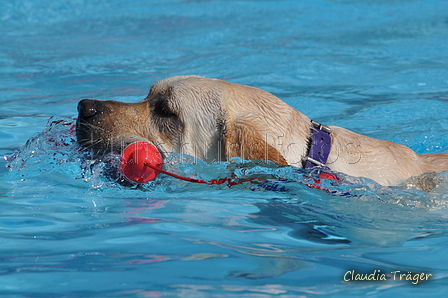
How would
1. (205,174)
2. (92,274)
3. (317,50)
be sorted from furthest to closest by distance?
(317,50) → (205,174) → (92,274)

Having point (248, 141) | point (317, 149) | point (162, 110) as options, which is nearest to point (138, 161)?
point (162, 110)

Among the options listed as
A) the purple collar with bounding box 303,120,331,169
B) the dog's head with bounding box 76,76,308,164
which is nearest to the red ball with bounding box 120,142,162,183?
the dog's head with bounding box 76,76,308,164

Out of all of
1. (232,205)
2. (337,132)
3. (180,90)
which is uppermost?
(180,90)

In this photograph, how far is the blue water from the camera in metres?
2.74

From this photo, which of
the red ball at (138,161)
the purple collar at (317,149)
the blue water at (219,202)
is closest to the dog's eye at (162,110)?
the red ball at (138,161)

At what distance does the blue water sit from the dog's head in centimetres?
19

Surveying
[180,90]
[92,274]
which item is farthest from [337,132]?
[92,274]

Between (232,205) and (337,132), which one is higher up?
(337,132)

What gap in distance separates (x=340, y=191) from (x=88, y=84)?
19.0ft

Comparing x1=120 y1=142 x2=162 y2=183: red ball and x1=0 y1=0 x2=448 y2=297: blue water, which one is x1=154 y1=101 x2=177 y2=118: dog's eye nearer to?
x1=120 y1=142 x2=162 y2=183: red ball

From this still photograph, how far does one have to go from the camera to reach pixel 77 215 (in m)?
3.63

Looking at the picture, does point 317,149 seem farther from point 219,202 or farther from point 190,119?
point 190,119

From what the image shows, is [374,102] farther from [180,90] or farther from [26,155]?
[26,155]

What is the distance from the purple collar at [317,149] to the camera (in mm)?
3953
